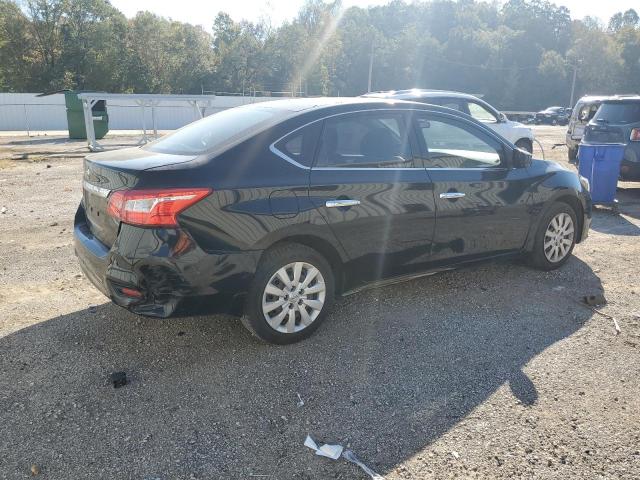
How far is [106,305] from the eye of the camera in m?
4.41

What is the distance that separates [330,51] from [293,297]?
77.2 meters

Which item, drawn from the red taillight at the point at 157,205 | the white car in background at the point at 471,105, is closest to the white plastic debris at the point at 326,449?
the red taillight at the point at 157,205

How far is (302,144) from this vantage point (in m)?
3.78

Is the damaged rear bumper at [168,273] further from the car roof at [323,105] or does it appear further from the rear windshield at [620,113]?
the rear windshield at [620,113]

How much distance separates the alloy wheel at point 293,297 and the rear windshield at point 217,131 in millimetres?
966

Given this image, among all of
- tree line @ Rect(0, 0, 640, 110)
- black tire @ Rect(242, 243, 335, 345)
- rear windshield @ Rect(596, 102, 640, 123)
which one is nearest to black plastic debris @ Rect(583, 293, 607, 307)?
black tire @ Rect(242, 243, 335, 345)

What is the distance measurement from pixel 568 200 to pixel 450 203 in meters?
1.77

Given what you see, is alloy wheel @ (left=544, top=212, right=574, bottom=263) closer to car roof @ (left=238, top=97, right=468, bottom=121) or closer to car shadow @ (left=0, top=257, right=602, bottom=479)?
car shadow @ (left=0, top=257, right=602, bottom=479)

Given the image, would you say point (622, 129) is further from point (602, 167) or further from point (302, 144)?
point (302, 144)

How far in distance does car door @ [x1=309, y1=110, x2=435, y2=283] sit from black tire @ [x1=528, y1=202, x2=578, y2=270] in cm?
151

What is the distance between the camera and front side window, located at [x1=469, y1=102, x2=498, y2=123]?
10516 mm

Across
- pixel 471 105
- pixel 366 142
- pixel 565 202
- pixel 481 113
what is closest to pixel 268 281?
pixel 366 142

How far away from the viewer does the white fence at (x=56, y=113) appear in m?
30.0

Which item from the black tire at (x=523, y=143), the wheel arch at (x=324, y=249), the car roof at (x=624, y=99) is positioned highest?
the car roof at (x=624, y=99)
